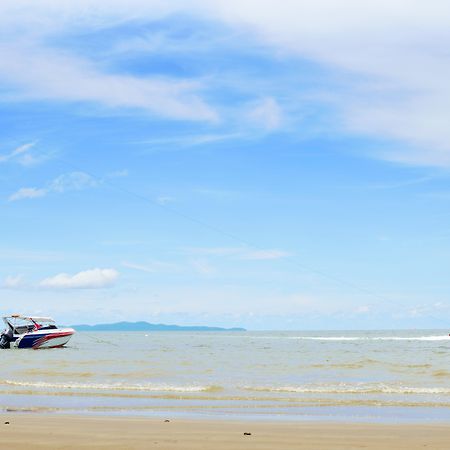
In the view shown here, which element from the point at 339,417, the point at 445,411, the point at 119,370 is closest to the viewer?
the point at 339,417

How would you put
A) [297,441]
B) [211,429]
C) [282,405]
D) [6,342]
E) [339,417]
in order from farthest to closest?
[6,342]
[282,405]
[339,417]
[211,429]
[297,441]

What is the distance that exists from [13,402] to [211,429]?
785cm

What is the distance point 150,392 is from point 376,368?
15.8 metres

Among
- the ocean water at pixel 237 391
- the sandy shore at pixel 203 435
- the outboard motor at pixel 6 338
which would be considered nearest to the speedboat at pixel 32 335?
the outboard motor at pixel 6 338

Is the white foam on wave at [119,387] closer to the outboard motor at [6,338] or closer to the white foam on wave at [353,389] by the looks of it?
the white foam on wave at [353,389]

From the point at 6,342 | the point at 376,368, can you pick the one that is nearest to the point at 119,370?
the point at 376,368

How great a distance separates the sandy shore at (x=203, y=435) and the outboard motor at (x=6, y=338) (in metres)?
46.5

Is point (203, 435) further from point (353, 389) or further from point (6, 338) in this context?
point (6, 338)

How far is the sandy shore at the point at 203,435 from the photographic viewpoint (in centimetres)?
1205

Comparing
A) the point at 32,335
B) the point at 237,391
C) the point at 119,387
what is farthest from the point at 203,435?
the point at 32,335

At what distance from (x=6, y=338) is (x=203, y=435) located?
167 feet

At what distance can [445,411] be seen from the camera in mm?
18109

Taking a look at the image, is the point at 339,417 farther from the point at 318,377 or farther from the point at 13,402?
the point at 318,377

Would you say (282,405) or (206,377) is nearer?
(282,405)
